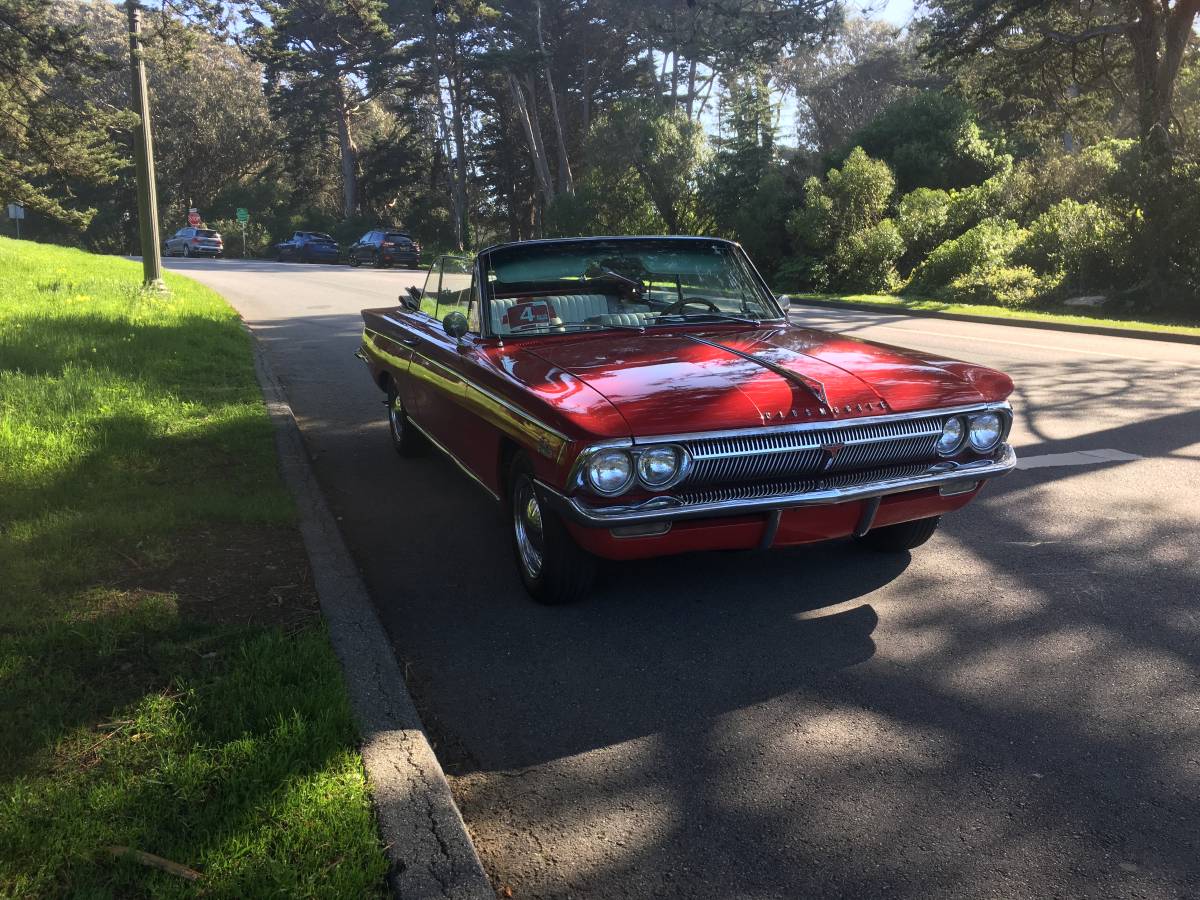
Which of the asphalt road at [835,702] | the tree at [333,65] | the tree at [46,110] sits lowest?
the asphalt road at [835,702]

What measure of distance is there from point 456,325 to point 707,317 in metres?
1.35

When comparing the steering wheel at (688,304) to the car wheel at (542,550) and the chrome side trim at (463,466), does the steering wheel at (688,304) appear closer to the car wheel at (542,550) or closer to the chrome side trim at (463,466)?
the chrome side trim at (463,466)

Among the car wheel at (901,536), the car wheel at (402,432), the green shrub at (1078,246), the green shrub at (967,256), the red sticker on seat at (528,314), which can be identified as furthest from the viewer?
the green shrub at (967,256)

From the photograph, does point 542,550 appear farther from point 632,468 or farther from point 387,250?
point 387,250

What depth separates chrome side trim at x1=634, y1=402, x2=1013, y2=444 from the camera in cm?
373

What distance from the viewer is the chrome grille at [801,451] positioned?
3828 mm

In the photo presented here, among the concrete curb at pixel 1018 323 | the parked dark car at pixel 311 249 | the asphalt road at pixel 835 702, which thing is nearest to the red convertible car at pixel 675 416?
the asphalt road at pixel 835 702

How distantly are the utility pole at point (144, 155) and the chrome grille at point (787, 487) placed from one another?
46.6 ft

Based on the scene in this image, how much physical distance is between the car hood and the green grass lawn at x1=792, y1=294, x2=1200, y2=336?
12241 millimetres

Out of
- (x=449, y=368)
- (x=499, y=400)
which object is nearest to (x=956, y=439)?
(x=499, y=400)

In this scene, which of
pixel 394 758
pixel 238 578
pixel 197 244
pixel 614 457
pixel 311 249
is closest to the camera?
pixel 394 758

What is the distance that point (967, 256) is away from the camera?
73.9 ft

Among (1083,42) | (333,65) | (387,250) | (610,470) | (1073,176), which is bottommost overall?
(610,470)

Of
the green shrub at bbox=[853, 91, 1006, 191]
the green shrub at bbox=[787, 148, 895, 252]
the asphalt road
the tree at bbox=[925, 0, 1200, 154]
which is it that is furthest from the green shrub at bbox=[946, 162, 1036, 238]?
the asphalt road
